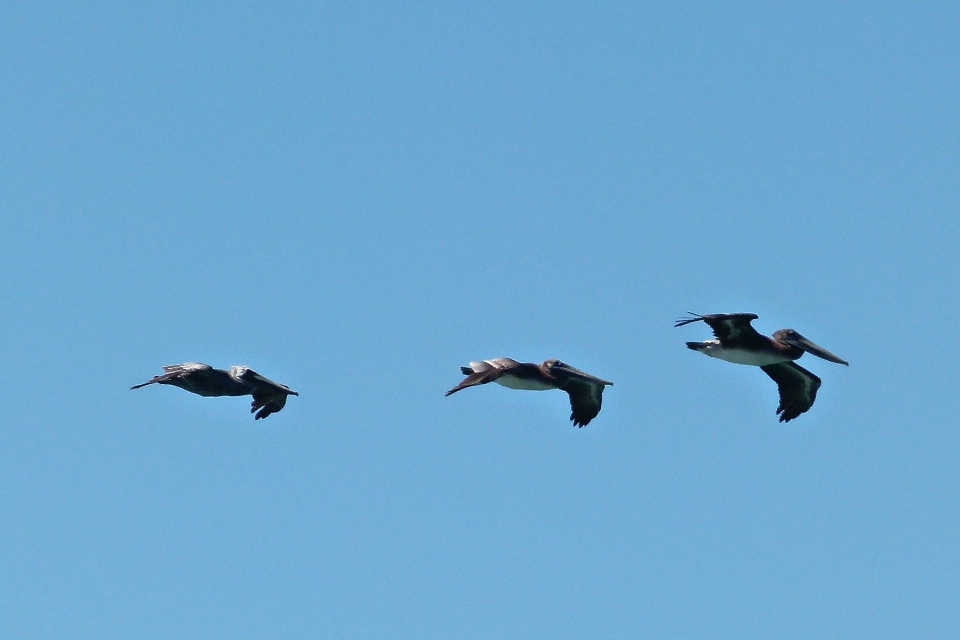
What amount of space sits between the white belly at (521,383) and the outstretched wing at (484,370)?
33 centimetres

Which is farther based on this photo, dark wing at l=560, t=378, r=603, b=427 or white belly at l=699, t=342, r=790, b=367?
dark wing at l=560, t=378, r=603, b=427

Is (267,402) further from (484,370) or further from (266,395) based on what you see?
(484,370)

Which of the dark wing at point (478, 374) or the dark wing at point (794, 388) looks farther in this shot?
the dark wing at point (794, 388)

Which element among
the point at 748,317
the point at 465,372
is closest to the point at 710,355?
the point at 748,317

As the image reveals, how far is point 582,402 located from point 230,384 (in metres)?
10.0

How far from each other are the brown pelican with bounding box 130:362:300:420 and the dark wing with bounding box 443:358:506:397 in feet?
16.1

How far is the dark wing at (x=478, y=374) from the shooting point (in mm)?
72156

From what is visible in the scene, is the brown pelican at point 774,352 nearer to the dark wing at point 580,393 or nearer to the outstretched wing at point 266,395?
the dark wing at point 580,393

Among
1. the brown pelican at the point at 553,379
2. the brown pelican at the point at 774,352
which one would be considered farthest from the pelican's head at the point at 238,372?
the brown pelican at the point at 774,352

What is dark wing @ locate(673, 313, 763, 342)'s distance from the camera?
236ft

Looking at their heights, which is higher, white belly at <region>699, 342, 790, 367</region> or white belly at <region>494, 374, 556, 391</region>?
white belly at <region>699, 342, 790, 367</region>

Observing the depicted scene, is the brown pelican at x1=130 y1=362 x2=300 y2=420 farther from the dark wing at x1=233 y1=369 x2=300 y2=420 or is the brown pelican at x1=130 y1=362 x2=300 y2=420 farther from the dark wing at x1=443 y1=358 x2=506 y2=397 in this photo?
the dark wing at x1=443 y1=358 x2=506 y2=397

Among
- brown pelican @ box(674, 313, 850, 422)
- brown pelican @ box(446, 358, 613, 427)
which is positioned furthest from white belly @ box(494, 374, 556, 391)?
brown pelican @ box(674, 313, 850, 422)

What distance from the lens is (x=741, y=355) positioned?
7375cm
